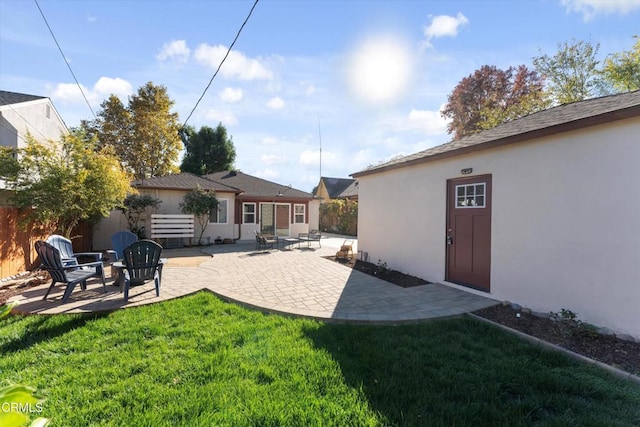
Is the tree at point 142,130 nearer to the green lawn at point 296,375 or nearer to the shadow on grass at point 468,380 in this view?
the green lawn at point 296,375

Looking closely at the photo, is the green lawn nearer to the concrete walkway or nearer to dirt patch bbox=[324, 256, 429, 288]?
the concrete walkway

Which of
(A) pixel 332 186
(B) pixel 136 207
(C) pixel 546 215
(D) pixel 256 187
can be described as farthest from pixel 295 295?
(A) pixel 332 186

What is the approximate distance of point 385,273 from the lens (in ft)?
24.6

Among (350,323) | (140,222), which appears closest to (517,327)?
(350,323)

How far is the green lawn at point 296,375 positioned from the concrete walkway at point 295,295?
488 mm

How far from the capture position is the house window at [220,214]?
14.5 metres

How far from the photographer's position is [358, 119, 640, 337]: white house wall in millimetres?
3719

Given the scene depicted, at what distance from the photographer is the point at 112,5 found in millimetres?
5750

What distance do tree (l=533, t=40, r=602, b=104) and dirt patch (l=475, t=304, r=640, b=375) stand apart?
20918 mm

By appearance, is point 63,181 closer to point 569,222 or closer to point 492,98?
point 569,222

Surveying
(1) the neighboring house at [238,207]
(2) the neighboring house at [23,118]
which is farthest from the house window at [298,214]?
(2) the neighboring house at [23,118]

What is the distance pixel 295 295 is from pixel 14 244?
22.4 feet

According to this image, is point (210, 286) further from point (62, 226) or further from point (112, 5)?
point (112, 5)

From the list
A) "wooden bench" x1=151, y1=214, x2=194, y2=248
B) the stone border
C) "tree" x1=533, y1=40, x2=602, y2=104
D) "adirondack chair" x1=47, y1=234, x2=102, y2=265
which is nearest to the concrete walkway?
"adirondack chair" x1=47, y1=234, x2=102, y2=265
